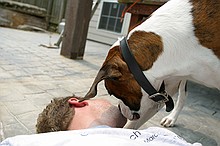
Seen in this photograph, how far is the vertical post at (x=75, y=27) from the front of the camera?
4.29 meters

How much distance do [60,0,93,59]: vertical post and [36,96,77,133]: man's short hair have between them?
119 inches

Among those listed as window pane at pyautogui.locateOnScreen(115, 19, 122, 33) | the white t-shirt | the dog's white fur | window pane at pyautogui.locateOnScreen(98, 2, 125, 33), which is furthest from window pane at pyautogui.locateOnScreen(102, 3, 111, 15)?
the white t-shirt

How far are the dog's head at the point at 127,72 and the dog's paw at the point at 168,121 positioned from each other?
660 millimetres

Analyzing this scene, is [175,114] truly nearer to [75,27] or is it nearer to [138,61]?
[138,61]

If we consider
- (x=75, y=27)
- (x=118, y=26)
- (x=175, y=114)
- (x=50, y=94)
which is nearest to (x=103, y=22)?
(x=118, y=26)

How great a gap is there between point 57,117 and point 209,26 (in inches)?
39.0

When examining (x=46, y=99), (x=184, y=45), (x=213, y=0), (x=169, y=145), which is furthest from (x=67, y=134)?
(x=46, y=99)

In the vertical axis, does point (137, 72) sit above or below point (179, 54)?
below

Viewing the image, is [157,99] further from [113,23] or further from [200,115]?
[113,23]

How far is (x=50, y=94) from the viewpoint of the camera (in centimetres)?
233

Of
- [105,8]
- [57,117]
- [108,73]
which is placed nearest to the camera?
[57,117]

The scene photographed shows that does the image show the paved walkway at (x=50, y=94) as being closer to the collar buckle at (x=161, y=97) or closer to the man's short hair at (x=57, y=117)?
the man's short hair at (x=57, y=117)

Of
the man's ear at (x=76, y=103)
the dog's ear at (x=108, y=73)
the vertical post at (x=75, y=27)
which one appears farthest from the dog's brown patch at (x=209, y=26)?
the vertical post at (x=75, y=27)

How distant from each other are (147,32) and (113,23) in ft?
21.0
